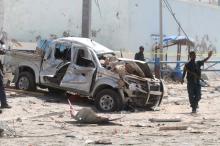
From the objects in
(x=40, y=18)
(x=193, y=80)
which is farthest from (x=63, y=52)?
(x=40, y=18)

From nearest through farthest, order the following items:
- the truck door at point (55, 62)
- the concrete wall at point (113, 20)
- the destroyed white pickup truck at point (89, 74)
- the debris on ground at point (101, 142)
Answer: the debris on ground at point (101, 142), the destroyed white pickup truck at point (89, 74), the truck door at point (55, 62), the concrete wall at point (113, 20)

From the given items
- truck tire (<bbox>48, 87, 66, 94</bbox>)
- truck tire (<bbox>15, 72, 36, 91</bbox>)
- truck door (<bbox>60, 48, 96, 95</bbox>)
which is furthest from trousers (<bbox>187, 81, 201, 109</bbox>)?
truck tire (<bbox>15, 72, 36, 91</bbox>)

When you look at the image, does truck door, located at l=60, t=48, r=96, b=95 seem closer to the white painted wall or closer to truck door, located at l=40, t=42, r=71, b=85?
truck door, located at l=40, t=42, r=71, b=85

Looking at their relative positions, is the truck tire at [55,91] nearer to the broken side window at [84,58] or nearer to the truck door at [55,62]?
the truck door at [55,62]

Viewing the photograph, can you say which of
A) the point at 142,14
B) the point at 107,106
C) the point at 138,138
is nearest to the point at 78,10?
the point at 142,14

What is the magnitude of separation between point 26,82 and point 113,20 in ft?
41.5

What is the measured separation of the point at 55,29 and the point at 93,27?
107 inches

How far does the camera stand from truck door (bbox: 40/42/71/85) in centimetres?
1745

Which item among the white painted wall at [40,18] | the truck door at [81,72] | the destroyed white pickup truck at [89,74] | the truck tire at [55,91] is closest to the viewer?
the destroyed white pickup truck at [89,74]

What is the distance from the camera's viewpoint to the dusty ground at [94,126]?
1070 cm

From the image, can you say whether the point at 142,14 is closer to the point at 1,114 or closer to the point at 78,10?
the point at 78,10

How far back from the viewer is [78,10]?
28.2 m

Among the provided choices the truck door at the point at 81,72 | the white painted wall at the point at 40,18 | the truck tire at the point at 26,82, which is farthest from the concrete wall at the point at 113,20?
the truck door at the point at 81,72

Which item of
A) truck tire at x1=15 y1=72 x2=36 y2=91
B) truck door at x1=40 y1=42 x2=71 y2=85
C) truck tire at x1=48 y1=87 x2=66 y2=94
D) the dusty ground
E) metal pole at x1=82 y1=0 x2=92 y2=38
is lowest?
the dusty ground
